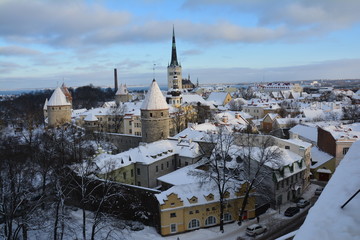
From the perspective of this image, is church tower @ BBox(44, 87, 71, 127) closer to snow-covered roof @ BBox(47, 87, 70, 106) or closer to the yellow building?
snow-covered roof @ BBox(47, 87, 70, 106)

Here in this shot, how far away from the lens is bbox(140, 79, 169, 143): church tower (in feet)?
116

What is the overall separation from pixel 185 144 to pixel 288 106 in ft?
180

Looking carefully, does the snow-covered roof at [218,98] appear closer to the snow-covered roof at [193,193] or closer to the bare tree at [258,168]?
the bare tree at [258,168]

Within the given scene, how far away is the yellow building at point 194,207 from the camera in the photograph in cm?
2078

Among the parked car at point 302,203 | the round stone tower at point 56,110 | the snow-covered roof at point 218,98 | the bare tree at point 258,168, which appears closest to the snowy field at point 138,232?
the bare tree at point 258,168

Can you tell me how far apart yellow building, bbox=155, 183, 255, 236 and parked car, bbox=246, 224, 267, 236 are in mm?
2503

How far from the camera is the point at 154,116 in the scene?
35.3 m

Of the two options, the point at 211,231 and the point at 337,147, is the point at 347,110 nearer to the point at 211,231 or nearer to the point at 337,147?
the point at 337,147

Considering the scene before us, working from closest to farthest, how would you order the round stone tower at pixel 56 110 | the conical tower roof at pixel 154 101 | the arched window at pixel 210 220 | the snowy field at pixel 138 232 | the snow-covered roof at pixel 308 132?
the snowy field at pixel 138 232 < the arched window at pixel 210 220 < the conical tower roof at pixel 154 101 < the snow-covered roof at pixel 308 132 < the round stone tower at pixel 56 110

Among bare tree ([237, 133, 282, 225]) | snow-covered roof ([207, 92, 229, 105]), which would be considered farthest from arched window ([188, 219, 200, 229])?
snow-covered roof ([207, 92, 229, 105])

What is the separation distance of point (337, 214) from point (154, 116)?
32203mm

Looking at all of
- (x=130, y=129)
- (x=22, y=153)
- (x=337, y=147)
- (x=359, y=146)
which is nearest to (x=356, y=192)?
(x=359, y=146)

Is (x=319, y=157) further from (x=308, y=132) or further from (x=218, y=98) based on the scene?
(x=218, y=98)

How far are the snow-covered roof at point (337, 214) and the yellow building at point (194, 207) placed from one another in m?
17.5
